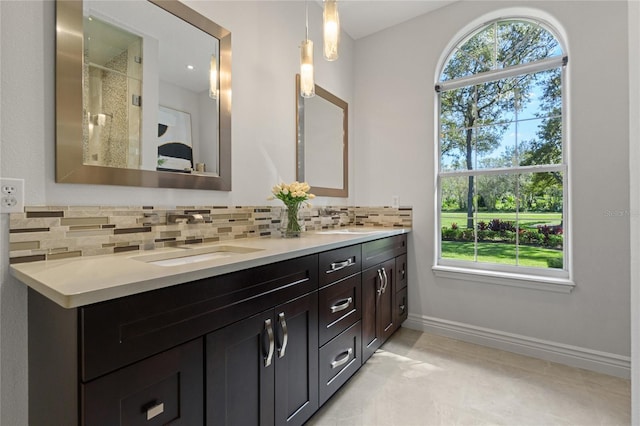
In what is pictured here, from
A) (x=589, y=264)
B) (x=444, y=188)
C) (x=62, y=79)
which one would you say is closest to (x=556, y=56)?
(x=444, y=188)

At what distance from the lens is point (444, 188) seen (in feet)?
9.00

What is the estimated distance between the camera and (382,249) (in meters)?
2.29

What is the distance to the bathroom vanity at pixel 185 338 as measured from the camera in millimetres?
755

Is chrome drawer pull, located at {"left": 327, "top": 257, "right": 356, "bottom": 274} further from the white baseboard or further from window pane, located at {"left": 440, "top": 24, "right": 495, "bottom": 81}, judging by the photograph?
window pane, located at {"left": 440, "top": 24, "right": 495, "bottom": 81}

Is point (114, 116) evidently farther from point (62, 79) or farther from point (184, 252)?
point (184, 252)

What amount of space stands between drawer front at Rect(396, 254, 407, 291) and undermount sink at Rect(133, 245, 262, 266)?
1514 mm

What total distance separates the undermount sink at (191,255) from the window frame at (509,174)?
73.1 inches

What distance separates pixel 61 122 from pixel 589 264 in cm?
305

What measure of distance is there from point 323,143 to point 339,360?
175cm

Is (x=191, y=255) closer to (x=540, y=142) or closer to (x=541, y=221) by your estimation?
(x=541, y=221)

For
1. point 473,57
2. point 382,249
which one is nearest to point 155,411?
point 382,249

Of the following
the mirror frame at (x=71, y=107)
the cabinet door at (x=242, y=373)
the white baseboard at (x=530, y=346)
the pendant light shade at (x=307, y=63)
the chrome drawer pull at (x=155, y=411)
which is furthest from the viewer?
the white baseboard at (x=530, y=346)

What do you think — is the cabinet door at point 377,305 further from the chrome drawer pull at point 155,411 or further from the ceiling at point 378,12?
the ceiling at point 378,12

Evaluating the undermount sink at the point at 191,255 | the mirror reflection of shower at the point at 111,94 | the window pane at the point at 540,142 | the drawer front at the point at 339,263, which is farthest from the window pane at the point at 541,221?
the mirror reflection of shower at the point at 111,94
